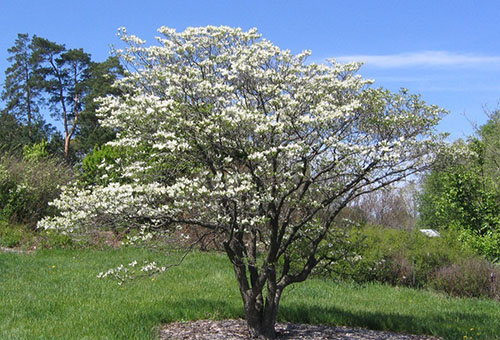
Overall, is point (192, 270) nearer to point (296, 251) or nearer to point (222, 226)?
point (296, 251)

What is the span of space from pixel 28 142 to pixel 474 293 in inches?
1333

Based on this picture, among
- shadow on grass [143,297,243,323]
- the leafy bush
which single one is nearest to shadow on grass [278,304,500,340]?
shadow on grass [143,297,243,323]

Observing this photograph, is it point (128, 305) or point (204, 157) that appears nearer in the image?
point (204, 157)

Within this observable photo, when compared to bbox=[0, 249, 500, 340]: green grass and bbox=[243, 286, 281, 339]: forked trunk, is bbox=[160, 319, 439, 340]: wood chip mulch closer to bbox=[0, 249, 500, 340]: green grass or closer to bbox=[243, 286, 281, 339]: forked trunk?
bbox=[243, 286, 281, 339]: forked trunk

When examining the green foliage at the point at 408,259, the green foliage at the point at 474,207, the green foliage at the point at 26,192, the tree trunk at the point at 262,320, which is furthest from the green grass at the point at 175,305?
the green foliage at the point at 26,192

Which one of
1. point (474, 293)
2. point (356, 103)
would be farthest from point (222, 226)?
point (474, 293)

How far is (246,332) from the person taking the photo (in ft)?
24.5

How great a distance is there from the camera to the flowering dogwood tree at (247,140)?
5941mm

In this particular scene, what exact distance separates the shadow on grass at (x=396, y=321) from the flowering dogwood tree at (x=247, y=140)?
1.47 m

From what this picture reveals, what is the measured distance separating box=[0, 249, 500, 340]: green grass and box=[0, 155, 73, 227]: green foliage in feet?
17.1

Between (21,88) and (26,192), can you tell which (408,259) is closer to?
(26,192)

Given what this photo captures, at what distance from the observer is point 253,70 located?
6.29 meters

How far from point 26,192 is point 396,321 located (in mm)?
13459

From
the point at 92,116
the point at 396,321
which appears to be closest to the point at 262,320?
the point at 396,321
